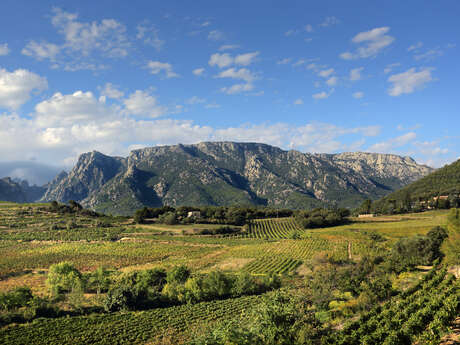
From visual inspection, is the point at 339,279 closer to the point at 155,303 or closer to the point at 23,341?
the point at 155,303

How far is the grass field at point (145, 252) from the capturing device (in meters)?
36.6

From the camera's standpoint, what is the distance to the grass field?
3660cm

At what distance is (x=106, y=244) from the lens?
11031cm

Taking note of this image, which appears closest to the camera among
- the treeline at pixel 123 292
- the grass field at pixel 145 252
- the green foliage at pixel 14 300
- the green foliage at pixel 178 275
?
the grass field at pixel 145 252

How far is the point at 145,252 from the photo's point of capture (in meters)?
98.8

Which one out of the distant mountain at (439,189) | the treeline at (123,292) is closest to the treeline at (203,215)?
the distant mountain at (439,189)

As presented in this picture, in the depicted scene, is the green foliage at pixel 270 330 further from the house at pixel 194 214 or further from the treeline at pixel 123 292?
the house at pixel 194 214

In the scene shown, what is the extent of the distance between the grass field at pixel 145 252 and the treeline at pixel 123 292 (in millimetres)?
3181

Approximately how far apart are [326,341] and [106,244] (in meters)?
106

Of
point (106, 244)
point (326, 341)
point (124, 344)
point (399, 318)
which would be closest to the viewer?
point (326, 341)

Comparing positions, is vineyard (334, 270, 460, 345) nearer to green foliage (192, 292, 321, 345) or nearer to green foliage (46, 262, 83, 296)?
green foliage (192, 292, 321, 345)

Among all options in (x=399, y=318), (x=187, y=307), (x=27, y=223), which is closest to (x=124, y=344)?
(x=187, y=307)

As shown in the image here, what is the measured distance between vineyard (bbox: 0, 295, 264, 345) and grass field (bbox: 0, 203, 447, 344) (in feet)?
0.42

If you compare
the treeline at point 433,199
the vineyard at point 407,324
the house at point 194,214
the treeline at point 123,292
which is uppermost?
the treeline at point 433,199
